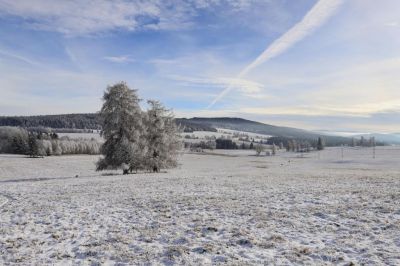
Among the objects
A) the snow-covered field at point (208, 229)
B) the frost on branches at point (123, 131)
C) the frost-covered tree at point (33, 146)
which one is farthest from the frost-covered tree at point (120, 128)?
the frost-covered tree at point (33, 146)

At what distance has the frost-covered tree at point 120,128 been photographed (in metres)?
41.4

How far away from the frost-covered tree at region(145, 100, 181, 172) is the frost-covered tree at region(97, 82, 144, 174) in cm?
360

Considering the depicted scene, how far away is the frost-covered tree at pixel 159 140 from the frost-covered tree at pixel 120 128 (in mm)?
3598

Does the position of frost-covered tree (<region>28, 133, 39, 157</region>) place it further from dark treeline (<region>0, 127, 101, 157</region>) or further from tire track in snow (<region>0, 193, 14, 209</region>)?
tire track in snow (<region>0, 193, 14, 209</region>)

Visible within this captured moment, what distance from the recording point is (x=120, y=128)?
41.9m

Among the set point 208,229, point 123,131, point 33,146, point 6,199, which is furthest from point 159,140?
point 33,146

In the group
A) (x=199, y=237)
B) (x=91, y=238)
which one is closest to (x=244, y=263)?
(x=199, y=237)

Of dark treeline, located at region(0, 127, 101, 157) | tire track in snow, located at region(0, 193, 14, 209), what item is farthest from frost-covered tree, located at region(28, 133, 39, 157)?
tire track in snow, located at region(0, 193, 14, 209)

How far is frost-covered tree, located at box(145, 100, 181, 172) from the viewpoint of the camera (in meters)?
46.2

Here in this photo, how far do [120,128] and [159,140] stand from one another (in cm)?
650

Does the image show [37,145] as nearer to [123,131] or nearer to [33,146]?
[33,146]

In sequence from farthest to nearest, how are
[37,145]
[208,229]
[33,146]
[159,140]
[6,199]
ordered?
[37,145], [33,146], [159,140], [6,199], [208,229]

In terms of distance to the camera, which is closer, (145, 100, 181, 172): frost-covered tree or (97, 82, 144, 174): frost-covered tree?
(97, 82, 144, 174): frost-covered tree

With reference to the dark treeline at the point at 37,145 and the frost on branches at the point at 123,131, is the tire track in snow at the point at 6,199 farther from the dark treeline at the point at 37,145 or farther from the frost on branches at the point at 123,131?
the dark treeline at the point at 37,145
